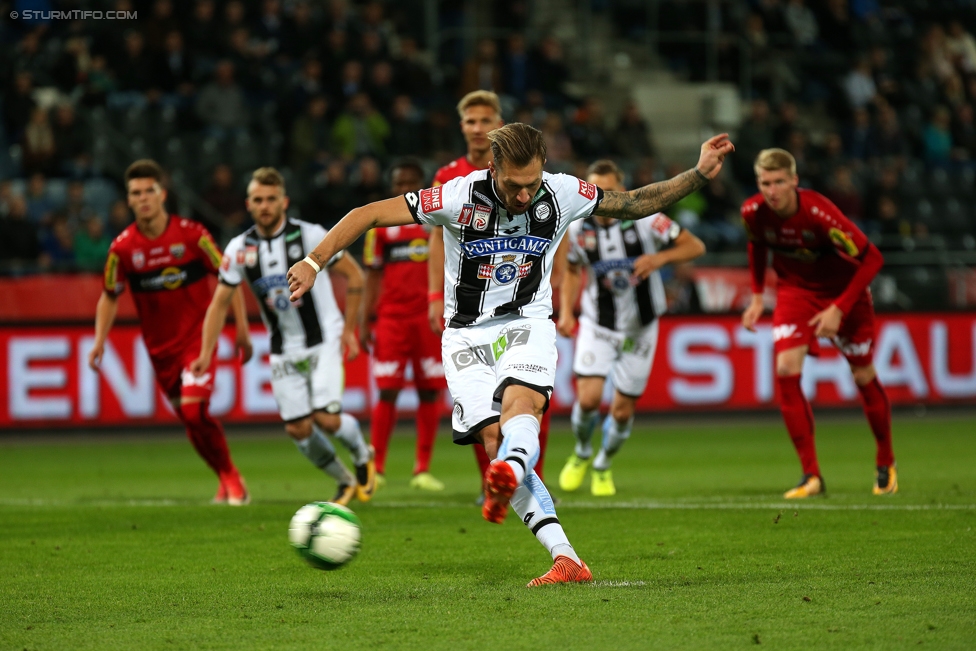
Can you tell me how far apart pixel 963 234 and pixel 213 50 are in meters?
12.0

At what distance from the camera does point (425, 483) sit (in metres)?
10.8

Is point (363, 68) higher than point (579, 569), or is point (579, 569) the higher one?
point (363, 68)

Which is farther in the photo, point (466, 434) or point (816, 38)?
point (816, 38)

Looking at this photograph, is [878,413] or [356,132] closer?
[878,413]

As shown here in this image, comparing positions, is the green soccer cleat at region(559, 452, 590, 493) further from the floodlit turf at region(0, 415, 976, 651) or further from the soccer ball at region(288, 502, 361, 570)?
the soccer ball at region(288, 502, 361, 570)

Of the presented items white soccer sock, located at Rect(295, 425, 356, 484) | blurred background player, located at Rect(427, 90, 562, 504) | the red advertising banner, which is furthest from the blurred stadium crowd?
blurred background player, located at Rect(427, 90, 562, 504)

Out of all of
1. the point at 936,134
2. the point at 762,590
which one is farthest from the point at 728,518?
the point at 936,134

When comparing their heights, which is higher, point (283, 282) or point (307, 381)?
point (283, 282)

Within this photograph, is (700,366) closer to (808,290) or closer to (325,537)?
(808,290)

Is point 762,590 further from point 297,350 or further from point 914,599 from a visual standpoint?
point 297,350

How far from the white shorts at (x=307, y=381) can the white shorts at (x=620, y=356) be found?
1.99 m

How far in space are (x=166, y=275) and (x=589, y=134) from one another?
11.7 m

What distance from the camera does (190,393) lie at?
9547 millimetres

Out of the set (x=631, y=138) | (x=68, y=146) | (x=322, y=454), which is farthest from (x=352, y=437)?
(x=631, y=138)
